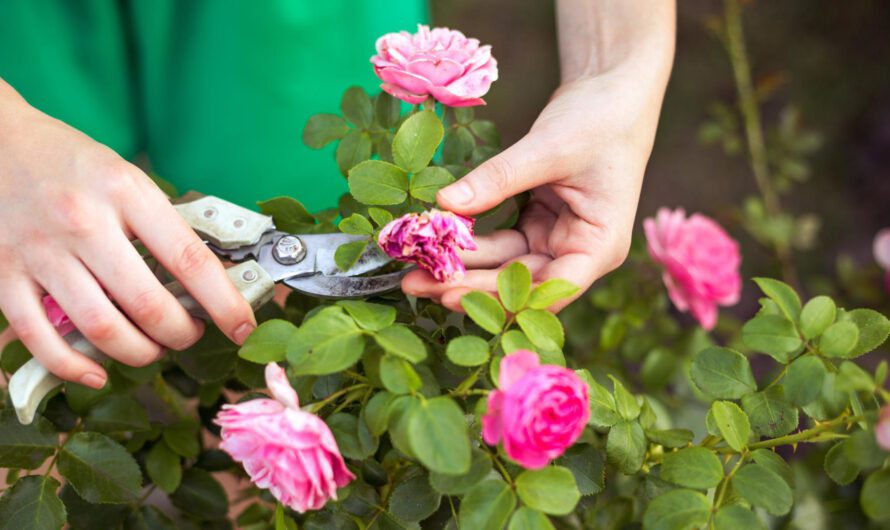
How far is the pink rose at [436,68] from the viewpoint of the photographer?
87cm

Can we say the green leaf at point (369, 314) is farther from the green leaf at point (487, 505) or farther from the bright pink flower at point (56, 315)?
the bright pink flower at point (56, 315)

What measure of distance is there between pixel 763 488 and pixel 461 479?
0.97 ft

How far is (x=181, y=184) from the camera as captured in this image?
5.25 feet

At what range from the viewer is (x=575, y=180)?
99cm

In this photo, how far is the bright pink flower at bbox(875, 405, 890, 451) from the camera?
0.69 meters

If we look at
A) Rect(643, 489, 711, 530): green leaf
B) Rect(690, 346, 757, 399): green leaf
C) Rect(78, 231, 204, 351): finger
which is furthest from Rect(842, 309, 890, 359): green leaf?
Rect(78, 231, 204, 351): finger

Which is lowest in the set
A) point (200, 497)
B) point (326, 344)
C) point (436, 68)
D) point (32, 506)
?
point (200, 497)

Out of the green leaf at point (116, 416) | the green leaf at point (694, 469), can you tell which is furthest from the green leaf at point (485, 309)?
the green leaf at point (116, 416)

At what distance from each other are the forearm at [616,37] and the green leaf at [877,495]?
1.93 feet

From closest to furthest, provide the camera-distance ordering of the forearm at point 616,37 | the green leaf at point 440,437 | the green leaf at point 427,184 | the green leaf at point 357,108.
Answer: the green leaf at point 440,437 → the green leaf at point 427,184 → the green leaf at point 357,108 → the forearm at point 616,37

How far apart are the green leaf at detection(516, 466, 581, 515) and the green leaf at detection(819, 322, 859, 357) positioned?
1.03 ft

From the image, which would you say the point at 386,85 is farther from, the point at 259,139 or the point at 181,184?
the point at 181,184

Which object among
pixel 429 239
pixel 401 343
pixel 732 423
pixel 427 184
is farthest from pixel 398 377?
pixel 732 423

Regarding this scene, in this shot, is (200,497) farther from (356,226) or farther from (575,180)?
(575,180)
